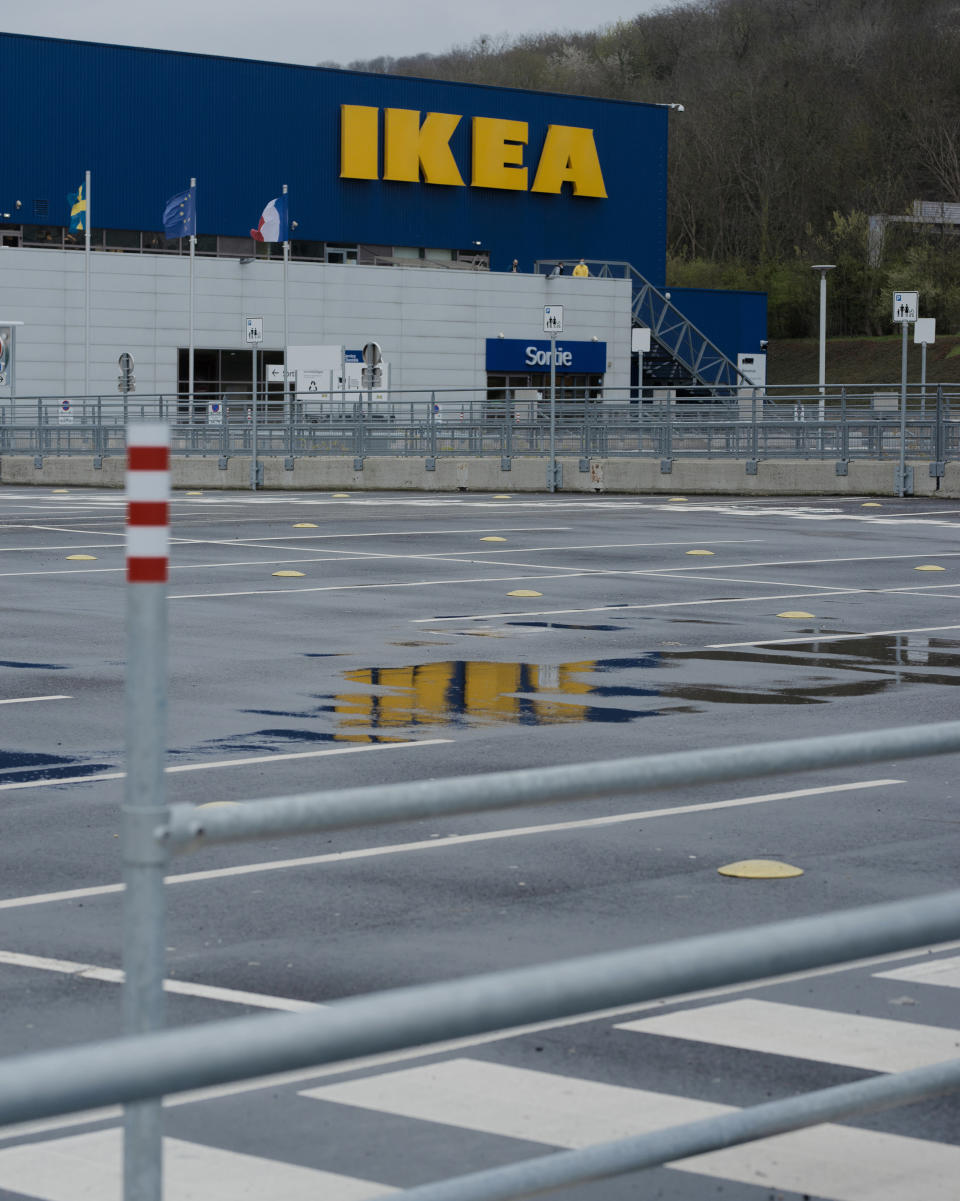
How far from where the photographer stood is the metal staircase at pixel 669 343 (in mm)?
83438

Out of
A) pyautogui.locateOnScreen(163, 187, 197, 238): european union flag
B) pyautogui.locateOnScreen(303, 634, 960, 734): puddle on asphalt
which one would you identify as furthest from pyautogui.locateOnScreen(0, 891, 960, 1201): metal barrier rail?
pyautogui.locateOnScreen(163, 187, 197, 238): european union flag

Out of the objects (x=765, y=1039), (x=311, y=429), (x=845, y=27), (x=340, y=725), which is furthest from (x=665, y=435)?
(x=845, y=27)

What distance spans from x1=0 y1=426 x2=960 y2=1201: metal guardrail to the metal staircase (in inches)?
3148

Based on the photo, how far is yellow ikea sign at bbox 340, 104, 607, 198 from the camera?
250 feet

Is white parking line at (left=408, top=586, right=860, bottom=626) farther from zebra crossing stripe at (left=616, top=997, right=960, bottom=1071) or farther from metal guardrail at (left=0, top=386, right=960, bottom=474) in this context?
metal guardrail at (left=0, top=386, right=960, bottom=474)

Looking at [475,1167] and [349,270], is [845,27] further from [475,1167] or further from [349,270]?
[475,1167]

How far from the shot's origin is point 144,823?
2.88 meters

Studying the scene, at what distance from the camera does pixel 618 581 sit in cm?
2050

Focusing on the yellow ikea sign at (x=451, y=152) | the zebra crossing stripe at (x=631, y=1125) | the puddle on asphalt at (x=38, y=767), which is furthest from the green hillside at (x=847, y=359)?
the zebra crossing stripe at (x=631, y=1125)

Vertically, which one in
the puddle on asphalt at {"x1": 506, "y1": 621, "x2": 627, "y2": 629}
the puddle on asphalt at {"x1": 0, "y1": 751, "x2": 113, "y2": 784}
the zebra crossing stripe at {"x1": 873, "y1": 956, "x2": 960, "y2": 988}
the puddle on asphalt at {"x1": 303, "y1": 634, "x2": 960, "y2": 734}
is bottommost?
the puddle on asphalt at {"x1": 0, "y1": 751, "x2": 113, "y2": 784}

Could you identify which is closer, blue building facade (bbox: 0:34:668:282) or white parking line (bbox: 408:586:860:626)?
white parking line (bbox: 408:586:860:626)

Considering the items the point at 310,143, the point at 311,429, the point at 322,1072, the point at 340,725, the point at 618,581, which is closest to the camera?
the point at 322,1072

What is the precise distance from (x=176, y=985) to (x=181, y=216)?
5966 cm

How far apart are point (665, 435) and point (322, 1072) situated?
3537cm
